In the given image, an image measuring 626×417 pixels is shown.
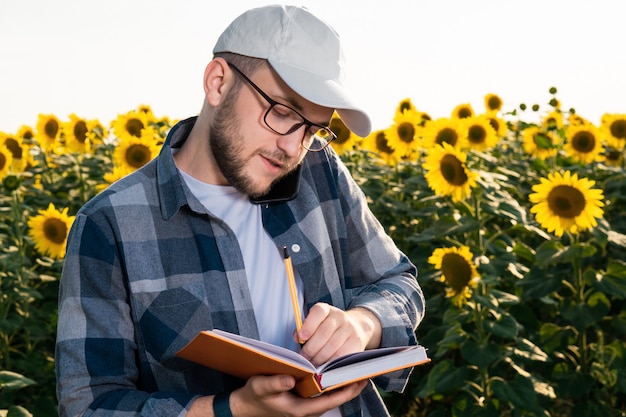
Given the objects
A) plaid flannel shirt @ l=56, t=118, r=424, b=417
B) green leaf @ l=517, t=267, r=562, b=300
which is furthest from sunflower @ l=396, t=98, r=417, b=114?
plaid flannel shirt @ l=56, t=118, r=424, b=417

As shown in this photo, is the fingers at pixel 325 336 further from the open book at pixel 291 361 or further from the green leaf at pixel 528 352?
the green leaf at pixel 528 352

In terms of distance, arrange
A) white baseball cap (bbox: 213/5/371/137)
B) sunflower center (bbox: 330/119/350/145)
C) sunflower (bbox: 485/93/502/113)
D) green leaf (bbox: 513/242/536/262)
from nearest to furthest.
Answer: white baseball cap (bbox: 213/5/371/137), green leaf (bbox: 513/242/536/262), sunflower center (bbox: 330/119/350/145), sunflower (bbox: 485/93/502/113)

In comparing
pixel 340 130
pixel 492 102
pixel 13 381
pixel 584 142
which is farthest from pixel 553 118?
pixel 13 381

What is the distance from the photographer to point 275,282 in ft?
6.64

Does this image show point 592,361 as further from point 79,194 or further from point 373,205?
point 79,194

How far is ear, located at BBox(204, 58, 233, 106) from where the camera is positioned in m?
1.98

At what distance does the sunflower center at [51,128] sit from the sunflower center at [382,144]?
2475mm

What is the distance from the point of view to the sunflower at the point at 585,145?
623cm

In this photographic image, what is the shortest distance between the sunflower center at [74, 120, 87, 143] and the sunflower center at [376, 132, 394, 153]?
212cm

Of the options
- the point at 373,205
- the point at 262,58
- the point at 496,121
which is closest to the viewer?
the point at 262,58

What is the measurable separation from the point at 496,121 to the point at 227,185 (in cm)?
471

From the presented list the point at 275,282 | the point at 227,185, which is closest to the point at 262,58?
the point at 227,185

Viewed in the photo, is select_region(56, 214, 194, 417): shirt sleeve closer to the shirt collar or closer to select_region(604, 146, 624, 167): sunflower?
the shirt collar

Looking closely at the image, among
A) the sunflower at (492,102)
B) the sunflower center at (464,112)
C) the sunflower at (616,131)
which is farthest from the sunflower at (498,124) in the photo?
the sunflower at (492,102)
